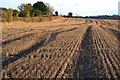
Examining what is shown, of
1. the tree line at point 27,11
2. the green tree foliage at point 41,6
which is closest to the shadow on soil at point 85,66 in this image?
the tree line at point 27,11

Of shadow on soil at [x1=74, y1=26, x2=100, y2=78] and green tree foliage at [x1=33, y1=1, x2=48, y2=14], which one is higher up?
green tree foliage at [x1=33, y1=1, x2=48, y2=14]

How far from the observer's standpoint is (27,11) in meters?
50.4

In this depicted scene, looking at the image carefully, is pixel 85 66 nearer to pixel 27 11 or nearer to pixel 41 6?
pixel 27 11

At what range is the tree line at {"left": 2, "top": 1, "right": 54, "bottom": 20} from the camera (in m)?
39.0

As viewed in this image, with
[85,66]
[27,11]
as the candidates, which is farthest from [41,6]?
[85,66]

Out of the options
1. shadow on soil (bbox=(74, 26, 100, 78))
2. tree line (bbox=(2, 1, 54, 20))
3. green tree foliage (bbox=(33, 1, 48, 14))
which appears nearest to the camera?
shadow on soil (bbox=(74, 26, 100, 78))

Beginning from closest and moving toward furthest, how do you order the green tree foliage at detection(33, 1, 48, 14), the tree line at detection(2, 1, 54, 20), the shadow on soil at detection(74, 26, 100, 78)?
1. the shadow on soil at detection(74, 26, 100, 78)
2. the tree line at detection(2, 1, 54, 20)
3. the green tree foliage at detection(33, 1, 48, 14)

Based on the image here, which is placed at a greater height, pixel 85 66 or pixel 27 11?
pixel 27 11

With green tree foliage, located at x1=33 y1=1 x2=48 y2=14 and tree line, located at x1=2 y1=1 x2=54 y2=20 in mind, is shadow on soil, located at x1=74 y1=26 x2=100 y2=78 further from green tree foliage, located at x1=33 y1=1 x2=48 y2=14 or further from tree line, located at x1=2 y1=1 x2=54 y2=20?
green tree foliage, located at x1=33 y1=1 x2=48 y2=14

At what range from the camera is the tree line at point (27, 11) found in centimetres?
3895

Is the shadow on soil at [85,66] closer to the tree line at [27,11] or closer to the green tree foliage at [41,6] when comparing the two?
the tree line at [27,11]

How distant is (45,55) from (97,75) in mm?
3603

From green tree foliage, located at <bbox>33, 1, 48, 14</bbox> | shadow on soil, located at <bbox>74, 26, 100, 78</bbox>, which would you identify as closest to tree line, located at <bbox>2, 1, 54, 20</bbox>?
green tree foliage, located at <bbox>33, 1, 48, 14</bbox>

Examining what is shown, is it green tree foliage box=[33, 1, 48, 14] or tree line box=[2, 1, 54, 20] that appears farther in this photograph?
green tree foliage box=[33, 1, 48, 14]
